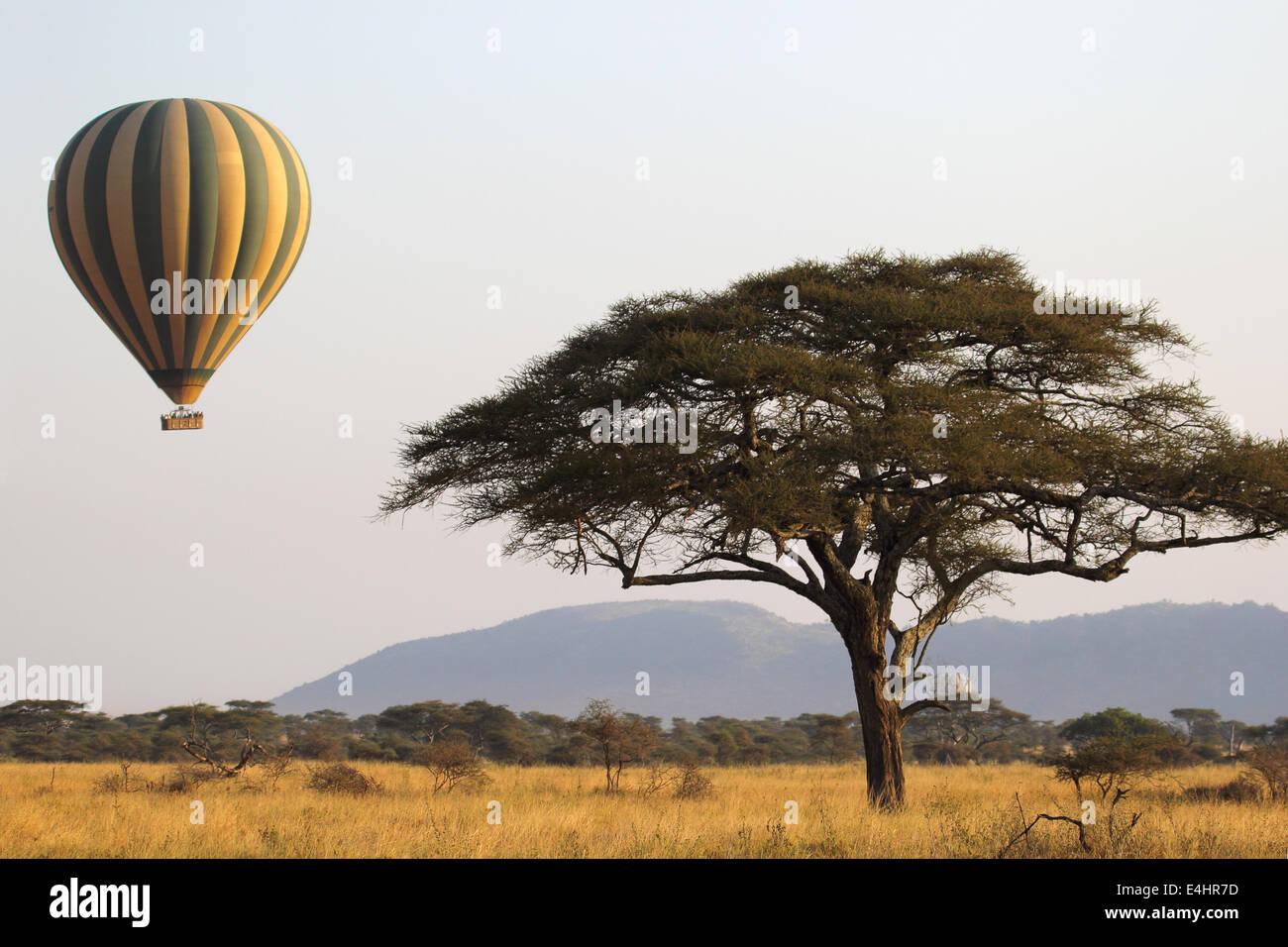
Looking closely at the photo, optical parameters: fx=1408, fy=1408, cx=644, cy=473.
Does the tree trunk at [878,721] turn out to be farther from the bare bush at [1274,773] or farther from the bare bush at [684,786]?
the bare bush at [1274,773]

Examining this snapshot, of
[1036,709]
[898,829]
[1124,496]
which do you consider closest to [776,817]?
[898,829]

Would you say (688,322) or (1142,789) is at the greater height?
(688,322)

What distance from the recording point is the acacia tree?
18.2 metres

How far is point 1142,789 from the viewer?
22.5m

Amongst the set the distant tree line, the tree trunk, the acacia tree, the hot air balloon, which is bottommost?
the distant tree line

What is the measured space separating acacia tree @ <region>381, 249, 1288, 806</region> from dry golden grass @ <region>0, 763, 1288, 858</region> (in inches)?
95.1


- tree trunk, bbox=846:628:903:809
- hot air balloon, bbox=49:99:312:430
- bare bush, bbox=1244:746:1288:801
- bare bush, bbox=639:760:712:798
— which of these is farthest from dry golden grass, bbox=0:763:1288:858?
hot air balloon, bbox=49:99:312:430

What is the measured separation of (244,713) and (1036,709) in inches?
6349

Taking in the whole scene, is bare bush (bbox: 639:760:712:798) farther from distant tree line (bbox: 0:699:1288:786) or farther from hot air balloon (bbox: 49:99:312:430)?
hot air balloon (bbox: 49:99:312:430)

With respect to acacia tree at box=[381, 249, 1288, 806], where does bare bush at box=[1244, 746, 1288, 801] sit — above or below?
below

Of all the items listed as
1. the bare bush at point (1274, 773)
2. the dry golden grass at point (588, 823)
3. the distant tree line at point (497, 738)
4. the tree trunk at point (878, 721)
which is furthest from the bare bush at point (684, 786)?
the bare bush at point (1274, 773)

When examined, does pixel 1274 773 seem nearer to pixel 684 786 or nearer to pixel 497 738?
pixel 684 786

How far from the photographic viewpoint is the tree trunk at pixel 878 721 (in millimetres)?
19750

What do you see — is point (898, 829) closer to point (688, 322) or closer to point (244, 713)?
point (688, 322)
